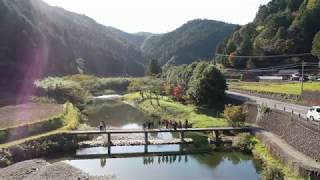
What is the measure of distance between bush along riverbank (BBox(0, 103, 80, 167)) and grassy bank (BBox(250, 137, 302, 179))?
64.2 feet

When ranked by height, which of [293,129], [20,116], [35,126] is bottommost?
[20,116]

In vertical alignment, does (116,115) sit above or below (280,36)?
below

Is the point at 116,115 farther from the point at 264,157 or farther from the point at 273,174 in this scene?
the point at 273,174

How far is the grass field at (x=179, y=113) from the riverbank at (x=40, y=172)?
23651 millimetres

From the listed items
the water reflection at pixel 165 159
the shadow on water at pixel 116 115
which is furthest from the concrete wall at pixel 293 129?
the shadow on water at pixel 116 115

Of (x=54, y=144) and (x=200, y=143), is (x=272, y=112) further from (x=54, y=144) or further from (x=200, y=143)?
(x=54, y=144)

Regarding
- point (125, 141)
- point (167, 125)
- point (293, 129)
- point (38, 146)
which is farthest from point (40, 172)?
point (167, 125)

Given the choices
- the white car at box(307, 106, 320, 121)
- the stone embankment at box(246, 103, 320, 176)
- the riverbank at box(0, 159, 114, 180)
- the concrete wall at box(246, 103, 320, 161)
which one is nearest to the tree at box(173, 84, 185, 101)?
the concrete wall at box(246, 103, 320, 161)

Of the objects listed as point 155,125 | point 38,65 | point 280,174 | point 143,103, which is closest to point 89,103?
point 143,103

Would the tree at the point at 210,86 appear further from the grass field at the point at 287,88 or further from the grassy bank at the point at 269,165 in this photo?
the grassy bank at the point at 269,165

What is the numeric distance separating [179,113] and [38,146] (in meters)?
31.0

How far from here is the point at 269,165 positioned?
38.3 m

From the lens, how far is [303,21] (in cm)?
11962

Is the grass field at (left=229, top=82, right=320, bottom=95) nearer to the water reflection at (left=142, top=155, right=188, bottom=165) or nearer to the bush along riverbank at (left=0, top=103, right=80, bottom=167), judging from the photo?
the water reflection at (left=142, top=155, right=188, bottom=165)
